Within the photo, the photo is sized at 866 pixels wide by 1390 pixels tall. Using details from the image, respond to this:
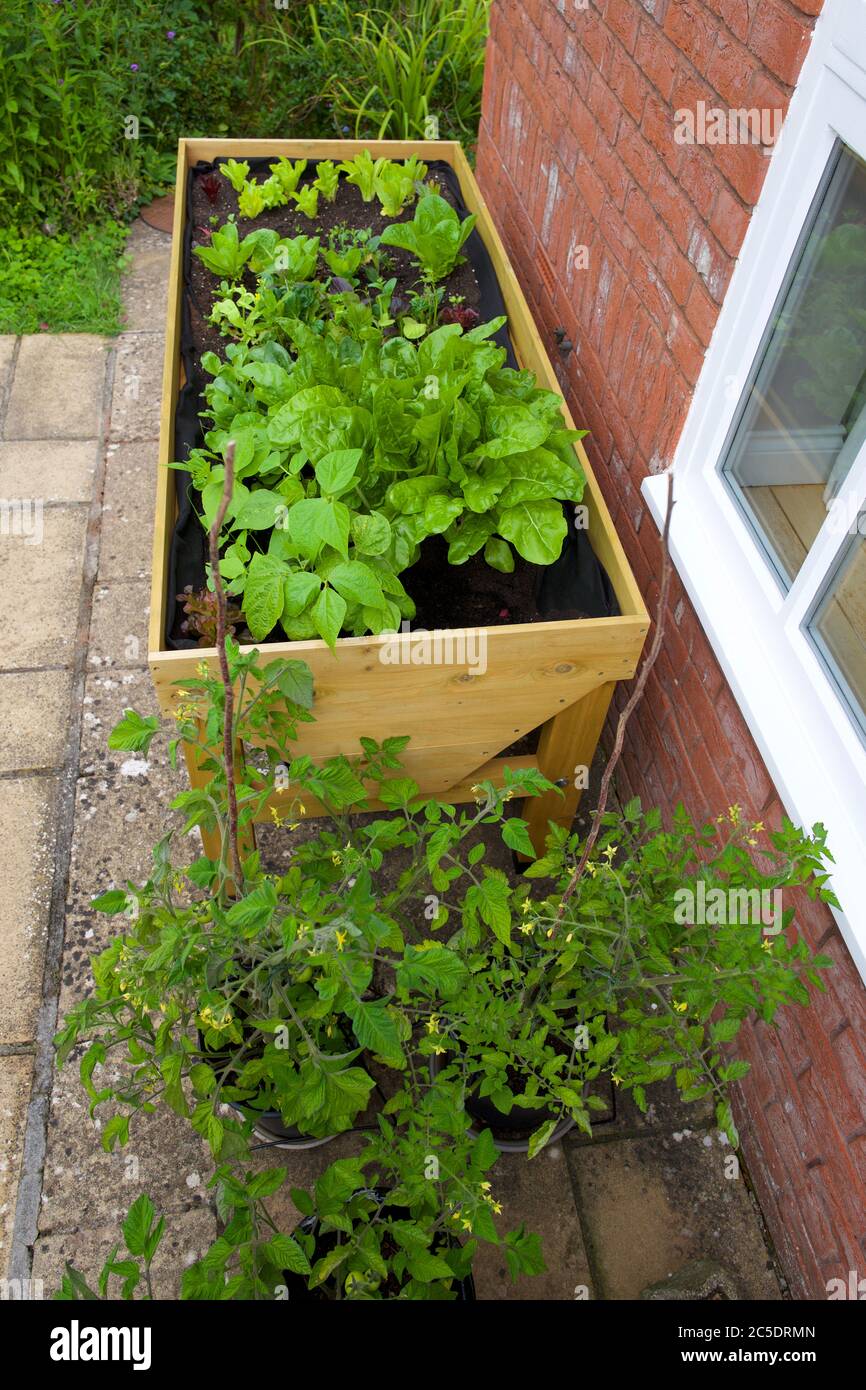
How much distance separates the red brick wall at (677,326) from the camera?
6.78 feet

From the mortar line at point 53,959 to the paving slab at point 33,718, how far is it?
0.03 metres

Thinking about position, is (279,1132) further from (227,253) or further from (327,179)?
(327,179)

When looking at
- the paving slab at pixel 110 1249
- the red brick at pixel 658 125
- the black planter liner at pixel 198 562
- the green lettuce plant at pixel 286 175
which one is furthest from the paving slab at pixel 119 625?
the red brick at pixel 658 125

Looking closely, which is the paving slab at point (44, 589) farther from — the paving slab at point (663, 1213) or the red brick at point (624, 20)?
the red brick at point (624, 20)

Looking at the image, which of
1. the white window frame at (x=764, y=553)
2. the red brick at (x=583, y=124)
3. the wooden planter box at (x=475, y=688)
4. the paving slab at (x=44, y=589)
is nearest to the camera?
the white window frame at (x=764, y=553)

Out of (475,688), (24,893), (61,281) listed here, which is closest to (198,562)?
(475,688)

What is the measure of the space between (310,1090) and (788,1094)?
121 cm

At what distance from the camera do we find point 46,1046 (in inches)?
103

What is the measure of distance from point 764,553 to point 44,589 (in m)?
2.60

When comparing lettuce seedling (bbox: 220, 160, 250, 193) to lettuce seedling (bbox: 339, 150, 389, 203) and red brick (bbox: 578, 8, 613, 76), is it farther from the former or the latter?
red brick (bbox: 578, 8, 613, 76)

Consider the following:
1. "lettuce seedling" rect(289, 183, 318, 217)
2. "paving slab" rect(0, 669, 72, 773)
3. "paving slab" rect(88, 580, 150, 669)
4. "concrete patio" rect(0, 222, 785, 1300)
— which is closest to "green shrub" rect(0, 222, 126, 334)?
"concrete patio" rect(0, 222, 785, 1300)

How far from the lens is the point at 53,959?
2.77m

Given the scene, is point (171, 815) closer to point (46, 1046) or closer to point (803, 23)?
point (46, 1046)
